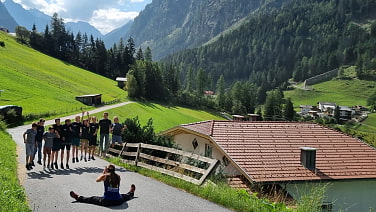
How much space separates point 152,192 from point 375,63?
194m

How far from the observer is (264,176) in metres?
18.6

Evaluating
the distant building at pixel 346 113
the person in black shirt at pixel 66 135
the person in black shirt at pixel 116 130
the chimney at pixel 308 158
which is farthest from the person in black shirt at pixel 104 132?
the distant building at pixel 346 113

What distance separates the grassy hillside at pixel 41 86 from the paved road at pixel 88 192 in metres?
33.4

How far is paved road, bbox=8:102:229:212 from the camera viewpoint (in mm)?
9055

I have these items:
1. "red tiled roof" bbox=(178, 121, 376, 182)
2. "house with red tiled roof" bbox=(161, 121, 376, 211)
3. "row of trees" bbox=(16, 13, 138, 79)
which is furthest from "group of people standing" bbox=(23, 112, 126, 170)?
"row of trees" bbox=(16, 13, 138, 79)

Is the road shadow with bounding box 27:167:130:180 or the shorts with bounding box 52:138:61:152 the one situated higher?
the shorts with bounding box 52:138:61:152

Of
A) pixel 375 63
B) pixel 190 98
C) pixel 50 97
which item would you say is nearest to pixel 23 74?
→ pixel 50 97

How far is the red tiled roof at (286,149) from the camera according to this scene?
19875mm

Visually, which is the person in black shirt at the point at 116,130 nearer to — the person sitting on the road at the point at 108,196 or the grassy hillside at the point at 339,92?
the person sitting on the road at the point at 108,196

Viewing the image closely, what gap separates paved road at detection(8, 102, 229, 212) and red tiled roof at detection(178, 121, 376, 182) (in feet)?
26.1

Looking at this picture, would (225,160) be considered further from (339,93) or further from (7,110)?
(339,93)

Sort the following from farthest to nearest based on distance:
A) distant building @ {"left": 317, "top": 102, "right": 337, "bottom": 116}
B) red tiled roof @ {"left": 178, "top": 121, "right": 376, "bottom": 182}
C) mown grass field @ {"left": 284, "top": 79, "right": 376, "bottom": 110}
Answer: mown grass field @ {"left": 284, "top": 79, "right": 376, "bottom": 110}
distant building @ {"left": 317, "top": 102, "right": 337, "bottom": 116}
red tiled roof @ {"left": 178, "top": 121, "right": 376, "bottom": 182}

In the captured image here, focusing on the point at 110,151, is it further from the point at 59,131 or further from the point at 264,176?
the point at 264,176

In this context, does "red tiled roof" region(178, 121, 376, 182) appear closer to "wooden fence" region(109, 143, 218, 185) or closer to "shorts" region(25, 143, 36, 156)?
"wooden fence" region(109, 143, 218, 185)
